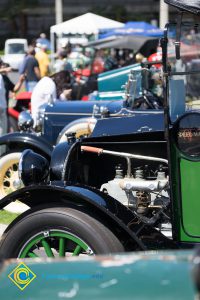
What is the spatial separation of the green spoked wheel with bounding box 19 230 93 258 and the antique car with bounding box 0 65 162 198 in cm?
412

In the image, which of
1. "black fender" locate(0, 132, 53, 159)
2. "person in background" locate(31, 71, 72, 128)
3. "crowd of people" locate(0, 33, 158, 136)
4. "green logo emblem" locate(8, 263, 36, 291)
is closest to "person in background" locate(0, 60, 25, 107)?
"crowd of people" locate(0, 33, 158, 136)

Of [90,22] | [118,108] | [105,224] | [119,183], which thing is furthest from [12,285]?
[90,22]

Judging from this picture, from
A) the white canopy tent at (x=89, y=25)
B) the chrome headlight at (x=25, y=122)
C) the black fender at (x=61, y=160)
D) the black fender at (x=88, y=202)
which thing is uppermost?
the white canopy tent at (x=89, y=25)

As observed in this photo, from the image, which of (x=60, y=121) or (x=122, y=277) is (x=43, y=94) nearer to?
(x=60, y=121)

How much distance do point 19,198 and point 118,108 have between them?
5.54m

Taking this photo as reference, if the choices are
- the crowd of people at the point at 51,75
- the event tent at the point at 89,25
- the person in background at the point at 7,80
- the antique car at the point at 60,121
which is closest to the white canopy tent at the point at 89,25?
the event tent at the point at 89,25

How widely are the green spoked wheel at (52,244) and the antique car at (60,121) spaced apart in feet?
13.5

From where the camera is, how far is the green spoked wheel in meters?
4.66

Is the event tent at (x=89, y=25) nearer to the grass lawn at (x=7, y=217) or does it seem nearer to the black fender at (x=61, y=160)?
the grass lawn at (x=7, y=217)

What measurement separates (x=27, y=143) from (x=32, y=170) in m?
3.87

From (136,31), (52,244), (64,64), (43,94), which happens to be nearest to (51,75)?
(43,94)

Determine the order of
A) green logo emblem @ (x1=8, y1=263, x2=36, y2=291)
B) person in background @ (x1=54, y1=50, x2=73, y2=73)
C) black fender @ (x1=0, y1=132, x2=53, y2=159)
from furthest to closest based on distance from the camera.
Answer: person in background @ (x1=54, y1=50, x2=73, y2=73) < black fender @ (x1=0, y1=132, x2=53, y2=159) < green logo emblem @ (x1=8, y1=263, x2=36, y2=291)

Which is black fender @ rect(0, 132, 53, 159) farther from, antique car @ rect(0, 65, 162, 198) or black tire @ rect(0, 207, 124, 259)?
black tire @ rect(0, 207, 124, 259)

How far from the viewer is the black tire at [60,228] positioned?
459 centimetres
